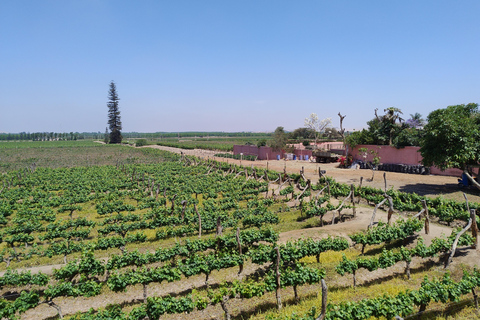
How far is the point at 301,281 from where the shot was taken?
933 centimetres

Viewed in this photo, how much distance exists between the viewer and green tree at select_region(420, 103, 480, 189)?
69.2 ft

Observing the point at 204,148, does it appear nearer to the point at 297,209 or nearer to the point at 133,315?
the point at 297,209

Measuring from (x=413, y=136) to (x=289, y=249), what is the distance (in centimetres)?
3191

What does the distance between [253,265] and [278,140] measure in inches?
1607

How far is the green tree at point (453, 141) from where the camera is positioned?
21.1m

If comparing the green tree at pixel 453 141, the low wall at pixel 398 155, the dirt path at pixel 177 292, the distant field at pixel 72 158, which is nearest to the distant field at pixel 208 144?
the distant field at pixel 72 158

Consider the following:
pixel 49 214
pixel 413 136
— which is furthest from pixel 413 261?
pixel 413 136

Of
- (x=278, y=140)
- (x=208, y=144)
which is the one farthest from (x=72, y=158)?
(x=278, y=140)

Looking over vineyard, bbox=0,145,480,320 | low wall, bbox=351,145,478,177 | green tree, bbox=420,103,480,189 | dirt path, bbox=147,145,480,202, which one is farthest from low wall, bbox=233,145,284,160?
vineyard, bbox=0,145,480,320

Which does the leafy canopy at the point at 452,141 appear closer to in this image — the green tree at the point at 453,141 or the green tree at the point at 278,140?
the green tree at the point at 453,141

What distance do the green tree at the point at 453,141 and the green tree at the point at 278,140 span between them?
29611mm

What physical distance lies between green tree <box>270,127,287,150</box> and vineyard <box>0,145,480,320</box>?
29483mm

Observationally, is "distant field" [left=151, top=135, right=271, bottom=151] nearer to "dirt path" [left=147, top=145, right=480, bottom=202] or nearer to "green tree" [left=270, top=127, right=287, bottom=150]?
"green tree" [left=270, top=127, right=287, bottom=150]

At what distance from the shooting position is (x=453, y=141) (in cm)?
2164
